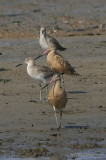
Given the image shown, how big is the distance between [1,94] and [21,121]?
6.98 feet

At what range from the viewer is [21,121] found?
38.5 feet

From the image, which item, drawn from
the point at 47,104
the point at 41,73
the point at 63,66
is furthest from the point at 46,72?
the point at 63,66

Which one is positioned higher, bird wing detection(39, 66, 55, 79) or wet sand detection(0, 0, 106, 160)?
bird wing detection(39, 66, 55, 79)

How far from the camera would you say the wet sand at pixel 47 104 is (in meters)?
10.3

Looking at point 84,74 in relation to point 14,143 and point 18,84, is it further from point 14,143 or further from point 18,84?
point 14,143

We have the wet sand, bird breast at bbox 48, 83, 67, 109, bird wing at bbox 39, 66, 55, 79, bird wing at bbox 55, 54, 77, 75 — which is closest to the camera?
the wet sand

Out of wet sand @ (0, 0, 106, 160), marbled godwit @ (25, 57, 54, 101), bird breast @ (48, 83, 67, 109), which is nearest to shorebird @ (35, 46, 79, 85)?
wet sand @ (0, 0, 106, 160)

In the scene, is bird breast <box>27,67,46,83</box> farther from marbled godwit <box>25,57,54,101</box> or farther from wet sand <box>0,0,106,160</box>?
wet sand <box>0,0,106,160</box>

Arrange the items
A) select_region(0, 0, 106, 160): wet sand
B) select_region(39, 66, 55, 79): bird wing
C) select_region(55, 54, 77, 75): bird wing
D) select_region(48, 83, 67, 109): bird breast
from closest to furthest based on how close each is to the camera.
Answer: select_region(0, 0, 106, 160): wet sand → select_region(48, 83, 67, 109): bird breast → select_region(39, 66, 55, 79): bird wing → select_region(55, 54, 77, 75): bird wing

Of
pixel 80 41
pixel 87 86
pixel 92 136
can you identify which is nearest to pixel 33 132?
pixel 92 136

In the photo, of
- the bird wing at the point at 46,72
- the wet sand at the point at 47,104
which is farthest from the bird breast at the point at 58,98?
the bird wing at the point at 46,72

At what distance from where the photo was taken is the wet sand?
1027cm

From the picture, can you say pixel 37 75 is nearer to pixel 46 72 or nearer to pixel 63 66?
pixel 46 72

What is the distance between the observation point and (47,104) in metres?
13.1
